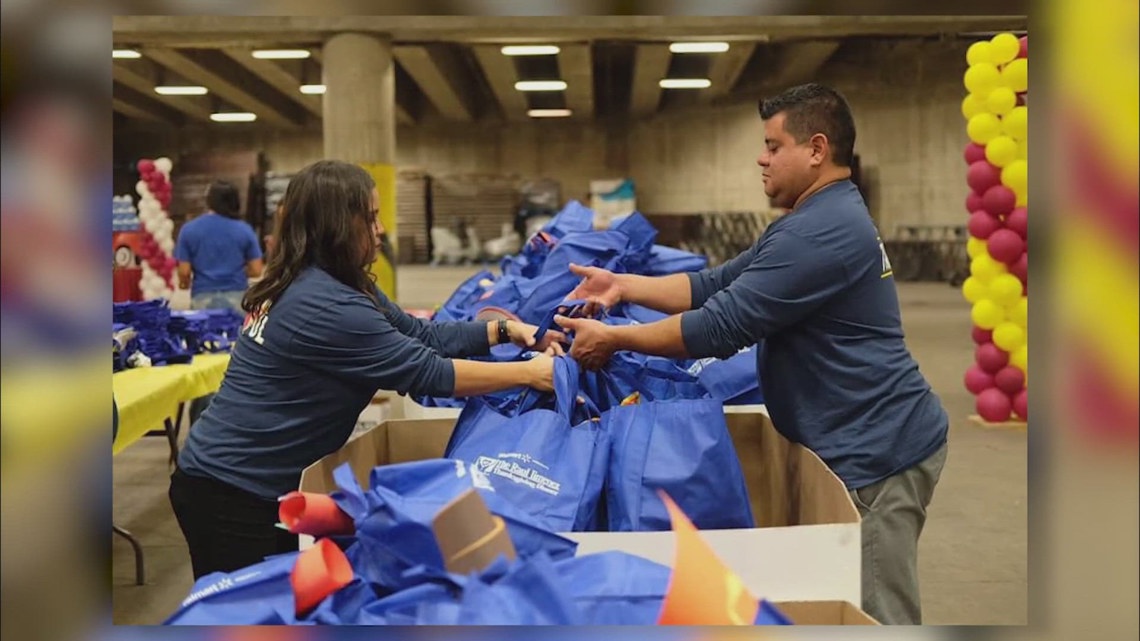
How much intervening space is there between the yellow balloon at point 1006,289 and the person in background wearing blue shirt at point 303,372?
4.90 metres

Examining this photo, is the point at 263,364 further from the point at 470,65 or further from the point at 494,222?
the point at 494,222

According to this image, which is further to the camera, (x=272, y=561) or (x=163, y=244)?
(x=163, y=244)

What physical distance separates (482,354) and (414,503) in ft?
5.09

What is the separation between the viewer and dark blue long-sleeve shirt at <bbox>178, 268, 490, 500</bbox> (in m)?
2.15

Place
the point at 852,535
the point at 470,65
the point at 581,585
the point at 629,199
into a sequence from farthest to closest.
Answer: the point at 629,199
the point at 470,65
the point at 852,535
the point at 581,585

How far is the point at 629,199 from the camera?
21.0 meters

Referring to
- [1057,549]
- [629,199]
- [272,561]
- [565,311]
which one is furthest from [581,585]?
[629,199]

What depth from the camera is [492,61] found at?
14.5m

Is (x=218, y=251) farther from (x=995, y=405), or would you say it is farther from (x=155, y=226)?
(x=155, y=226)

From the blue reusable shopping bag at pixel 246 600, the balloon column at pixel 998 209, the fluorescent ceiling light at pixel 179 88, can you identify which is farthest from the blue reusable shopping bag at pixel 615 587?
the fluorescent ceiling light at pixel 179 88

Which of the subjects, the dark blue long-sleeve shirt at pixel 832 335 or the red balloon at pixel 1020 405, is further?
the red balloon at pixel 1020 405

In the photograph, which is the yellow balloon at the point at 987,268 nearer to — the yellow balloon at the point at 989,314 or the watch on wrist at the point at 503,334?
the yellow balloon at the point at 989,314

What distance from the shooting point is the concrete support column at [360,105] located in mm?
10828

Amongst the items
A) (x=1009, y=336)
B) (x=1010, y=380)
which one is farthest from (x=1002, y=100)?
(x=1010, y=380)
